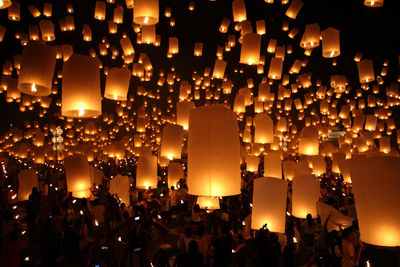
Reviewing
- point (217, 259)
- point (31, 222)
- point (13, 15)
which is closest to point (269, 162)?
point (217, 259)

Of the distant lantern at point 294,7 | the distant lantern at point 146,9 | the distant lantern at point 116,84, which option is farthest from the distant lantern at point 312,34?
the distant lantern at point 116,84

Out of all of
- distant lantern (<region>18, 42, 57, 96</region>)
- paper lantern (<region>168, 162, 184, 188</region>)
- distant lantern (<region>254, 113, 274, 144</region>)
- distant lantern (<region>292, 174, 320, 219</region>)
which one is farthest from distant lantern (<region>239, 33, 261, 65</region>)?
distant lantern (<region>18, 42, 57, 96</region>)

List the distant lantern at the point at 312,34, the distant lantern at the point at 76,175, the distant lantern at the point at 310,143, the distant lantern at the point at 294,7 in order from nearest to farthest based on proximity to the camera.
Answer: the distant lantern at the point at 76,175 < the distant lantern at the point at 312,34 < the distant lantern at the point at 310,143 < the distant lantern at the point at 294,7

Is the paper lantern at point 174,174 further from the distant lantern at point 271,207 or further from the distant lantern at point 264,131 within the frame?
the distant lantern at point 271,207

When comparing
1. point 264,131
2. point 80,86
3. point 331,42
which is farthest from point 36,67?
point 264,131

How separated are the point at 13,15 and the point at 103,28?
311 inches

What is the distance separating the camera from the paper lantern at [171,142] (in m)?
5.65

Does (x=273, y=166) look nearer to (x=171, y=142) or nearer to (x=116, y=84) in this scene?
(x=171, y=142)

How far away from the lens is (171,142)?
5.68m

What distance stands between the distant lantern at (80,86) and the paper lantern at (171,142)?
264 centimetres

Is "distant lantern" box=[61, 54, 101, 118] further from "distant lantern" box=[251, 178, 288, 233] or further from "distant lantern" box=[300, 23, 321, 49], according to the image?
"distant lantern" box=[300, 23, 321, 49]

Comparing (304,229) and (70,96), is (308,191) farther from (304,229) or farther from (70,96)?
(70,96)

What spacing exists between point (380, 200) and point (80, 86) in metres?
2.81

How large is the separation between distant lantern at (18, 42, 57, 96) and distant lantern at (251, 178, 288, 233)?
2987 millimetres
